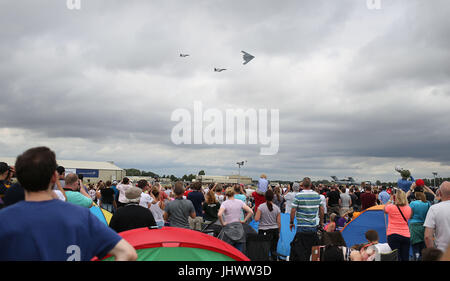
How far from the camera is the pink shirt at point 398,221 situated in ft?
23.4

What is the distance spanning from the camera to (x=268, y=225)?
28.1ft

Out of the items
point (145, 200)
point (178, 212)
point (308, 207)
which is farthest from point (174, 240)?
A: point (145, 200)

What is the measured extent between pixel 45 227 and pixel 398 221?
6653mm

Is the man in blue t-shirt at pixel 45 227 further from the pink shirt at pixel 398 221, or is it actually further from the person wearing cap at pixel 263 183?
the person wearing cap at pixel 263 183

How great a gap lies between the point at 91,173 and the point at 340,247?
4844 cm

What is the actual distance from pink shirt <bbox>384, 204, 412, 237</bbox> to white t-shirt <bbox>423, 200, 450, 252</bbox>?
1713 millimetres

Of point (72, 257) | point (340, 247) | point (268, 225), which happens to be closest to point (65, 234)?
point (72, 257)

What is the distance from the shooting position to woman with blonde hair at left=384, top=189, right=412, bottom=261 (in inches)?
281

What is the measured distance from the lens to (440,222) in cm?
535

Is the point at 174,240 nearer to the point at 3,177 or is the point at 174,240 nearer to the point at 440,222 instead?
the point at 3,177

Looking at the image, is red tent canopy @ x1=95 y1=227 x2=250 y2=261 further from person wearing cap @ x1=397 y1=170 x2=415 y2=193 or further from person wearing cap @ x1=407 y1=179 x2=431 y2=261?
person wearing cap @ x1=397 y1=170 x2=415 y2=193

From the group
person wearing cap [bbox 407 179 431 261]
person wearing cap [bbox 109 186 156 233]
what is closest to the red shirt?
person wearing cap [bbox 407 179 431 261]

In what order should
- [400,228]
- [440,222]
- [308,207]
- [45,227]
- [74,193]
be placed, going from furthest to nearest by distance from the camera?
[308,207], [400,228], [74,193], [440,222], [45,227]
